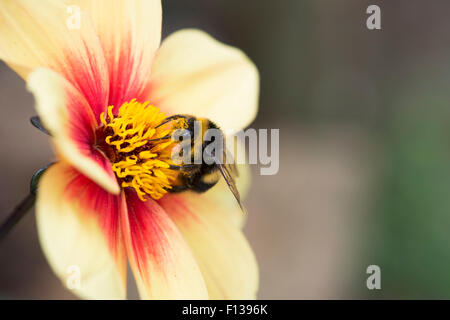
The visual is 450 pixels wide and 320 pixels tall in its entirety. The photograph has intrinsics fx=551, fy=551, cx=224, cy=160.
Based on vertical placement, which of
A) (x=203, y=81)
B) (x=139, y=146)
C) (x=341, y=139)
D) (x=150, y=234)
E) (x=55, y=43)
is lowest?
(x=341, y=139)

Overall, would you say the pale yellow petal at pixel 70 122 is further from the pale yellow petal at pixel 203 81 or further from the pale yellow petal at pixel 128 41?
the pale yellow petal at pixel 203 81

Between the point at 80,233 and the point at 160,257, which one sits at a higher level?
the point at 80,233

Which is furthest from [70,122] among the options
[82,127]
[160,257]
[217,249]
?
[217,249]

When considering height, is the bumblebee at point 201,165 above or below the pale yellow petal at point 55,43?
below

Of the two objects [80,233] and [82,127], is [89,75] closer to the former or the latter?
[82,127]

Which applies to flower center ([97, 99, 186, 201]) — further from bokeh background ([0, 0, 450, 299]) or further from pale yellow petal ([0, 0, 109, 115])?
A: bokeh background ([0, 0, 450, 299])

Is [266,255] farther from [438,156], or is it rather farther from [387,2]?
[387,2]

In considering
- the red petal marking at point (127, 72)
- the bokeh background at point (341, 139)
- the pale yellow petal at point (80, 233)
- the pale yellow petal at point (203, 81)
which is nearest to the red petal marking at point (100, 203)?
the pale yellow petal at point (80, 233)
